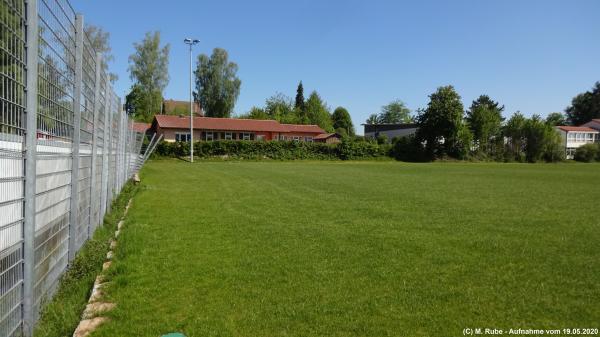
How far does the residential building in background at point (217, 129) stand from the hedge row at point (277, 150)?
3.01 m

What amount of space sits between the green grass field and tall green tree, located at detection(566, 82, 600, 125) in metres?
117

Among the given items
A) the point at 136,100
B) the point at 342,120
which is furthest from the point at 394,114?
the point at 136,100

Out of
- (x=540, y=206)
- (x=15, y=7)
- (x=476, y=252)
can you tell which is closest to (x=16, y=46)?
(x=15, y=7)

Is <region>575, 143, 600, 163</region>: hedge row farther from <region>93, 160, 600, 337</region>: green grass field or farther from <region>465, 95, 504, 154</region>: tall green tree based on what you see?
<region>93, 160, 600, 337</region>: green grass field

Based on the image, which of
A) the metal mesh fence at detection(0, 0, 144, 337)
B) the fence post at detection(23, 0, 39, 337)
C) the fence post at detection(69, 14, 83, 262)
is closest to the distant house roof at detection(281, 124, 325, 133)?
the metal mesh fence at detection(0, 0, 144, 337)

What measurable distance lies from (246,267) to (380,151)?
5158cm

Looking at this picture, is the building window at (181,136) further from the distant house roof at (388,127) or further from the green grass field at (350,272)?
the green grass field at (350,272)

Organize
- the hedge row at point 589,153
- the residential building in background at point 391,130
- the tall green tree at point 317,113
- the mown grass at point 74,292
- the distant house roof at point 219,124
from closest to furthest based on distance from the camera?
1. the mown grass at point 74,292
2. the distant house roof at point 219,124
3. the hedge row at point 589,153
4. the residential building in background at point 391,130
5. the tall green tree at point 317,113

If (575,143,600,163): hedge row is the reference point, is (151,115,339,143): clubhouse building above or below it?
above

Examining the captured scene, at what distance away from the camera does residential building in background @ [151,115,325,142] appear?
55.9m

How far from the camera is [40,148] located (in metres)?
3.66

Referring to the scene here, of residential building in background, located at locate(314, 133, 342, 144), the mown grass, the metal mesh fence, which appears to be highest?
residential building in background, located at locate(314, 133, 342, 144)

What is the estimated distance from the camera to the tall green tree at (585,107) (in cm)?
10638

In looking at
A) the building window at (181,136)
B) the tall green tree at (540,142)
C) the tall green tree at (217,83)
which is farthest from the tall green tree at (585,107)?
the building window at (181,136)
